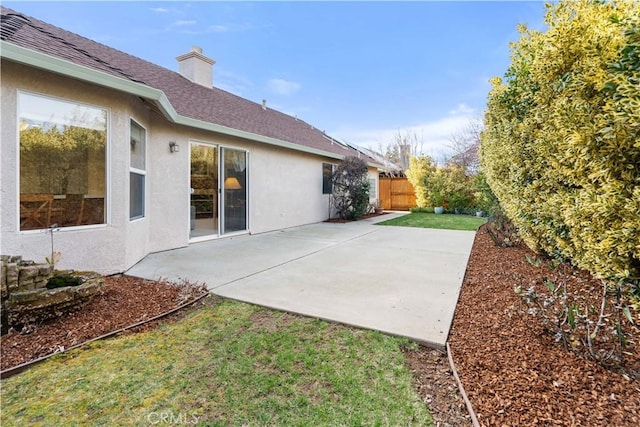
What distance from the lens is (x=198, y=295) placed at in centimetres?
422

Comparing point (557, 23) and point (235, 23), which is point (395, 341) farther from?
point (235, 23)

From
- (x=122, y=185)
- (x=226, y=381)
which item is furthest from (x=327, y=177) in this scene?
(x=226, y=381)

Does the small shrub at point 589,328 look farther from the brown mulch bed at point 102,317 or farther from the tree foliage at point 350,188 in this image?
the tree foliage at point 350,188

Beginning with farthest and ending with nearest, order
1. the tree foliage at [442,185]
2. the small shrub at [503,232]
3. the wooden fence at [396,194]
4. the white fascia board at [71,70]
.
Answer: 1. the wooden fence at [396,194]
2. the tree foliage at [442,185]
3. the small shrub at [503,232]
4. the white fascia board at [71,70]

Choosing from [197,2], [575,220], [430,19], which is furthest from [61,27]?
[575,220]

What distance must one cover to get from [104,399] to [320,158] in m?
11.3

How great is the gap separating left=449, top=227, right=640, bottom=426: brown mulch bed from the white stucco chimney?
1100cm

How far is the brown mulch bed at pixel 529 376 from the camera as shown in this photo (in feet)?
6.59

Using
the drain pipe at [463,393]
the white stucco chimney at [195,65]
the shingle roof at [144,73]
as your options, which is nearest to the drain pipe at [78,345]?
the drain pipe at [463,393]

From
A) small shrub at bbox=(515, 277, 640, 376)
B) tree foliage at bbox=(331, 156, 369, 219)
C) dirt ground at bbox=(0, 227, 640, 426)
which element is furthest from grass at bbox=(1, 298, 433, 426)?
tree foliage at bbox=(331, 156, 369, 219)

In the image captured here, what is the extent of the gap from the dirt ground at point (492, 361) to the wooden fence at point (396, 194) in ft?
53.2

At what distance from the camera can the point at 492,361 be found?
2641 mm

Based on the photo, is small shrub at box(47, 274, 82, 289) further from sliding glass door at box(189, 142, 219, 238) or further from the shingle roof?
sliding glass door at box(189, 142, 219, 238)

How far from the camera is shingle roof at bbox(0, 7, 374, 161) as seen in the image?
4.25 meters
